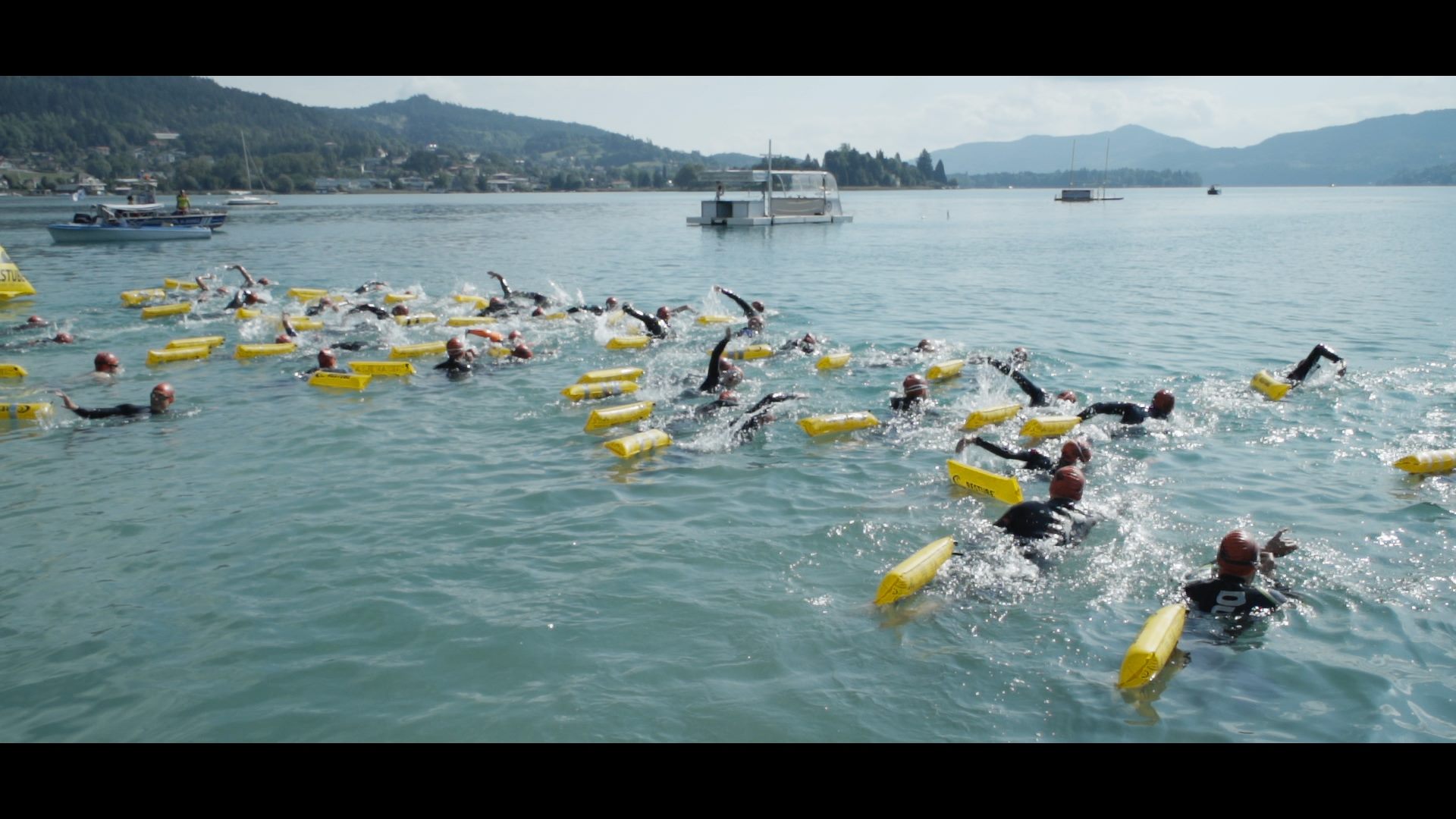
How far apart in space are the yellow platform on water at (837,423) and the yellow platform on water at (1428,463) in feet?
23.4

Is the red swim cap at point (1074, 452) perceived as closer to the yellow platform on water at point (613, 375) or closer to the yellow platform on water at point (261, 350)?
the yellow platform on water at point (613, 375)

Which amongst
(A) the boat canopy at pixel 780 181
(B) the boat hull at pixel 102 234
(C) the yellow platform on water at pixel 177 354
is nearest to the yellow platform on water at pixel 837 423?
(C) the yellow platform on water at pixel 177 354

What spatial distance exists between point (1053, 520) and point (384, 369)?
43.8ft

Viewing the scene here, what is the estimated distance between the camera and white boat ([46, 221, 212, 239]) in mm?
45844

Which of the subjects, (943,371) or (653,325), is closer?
(943,371)

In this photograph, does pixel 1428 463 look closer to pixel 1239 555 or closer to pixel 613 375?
pixel 1239 555

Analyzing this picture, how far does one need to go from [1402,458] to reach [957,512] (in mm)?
6304

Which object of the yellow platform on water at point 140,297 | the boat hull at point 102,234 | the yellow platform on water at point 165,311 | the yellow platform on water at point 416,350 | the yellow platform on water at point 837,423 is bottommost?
the yellow platform on water at point 837,423

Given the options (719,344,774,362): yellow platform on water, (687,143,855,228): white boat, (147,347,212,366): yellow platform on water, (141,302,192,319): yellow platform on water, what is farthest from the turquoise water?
(687,143,855,228): white boat

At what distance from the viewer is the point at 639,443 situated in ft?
42.0

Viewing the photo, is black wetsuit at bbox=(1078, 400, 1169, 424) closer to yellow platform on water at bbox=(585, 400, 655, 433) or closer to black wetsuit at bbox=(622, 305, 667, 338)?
yellow platform on water at bbox=(585, 400, 655, 433)

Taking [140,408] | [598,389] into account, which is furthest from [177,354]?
[598,389]

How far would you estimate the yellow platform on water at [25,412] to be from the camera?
569 inches
